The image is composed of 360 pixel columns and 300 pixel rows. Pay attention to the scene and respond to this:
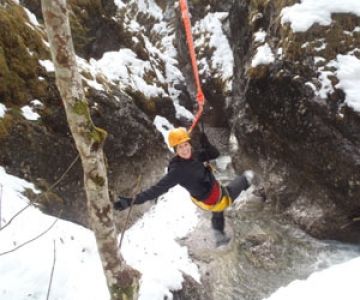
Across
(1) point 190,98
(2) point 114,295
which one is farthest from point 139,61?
(2) point 114,295

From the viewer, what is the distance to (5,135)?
7.03 metres

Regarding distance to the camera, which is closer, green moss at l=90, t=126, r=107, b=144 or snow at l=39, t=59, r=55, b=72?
green moss at l=90, t=126, r=107, b=144

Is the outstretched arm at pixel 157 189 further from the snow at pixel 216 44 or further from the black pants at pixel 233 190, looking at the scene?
the snow at pixel 216 44

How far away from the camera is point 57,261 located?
530 cm

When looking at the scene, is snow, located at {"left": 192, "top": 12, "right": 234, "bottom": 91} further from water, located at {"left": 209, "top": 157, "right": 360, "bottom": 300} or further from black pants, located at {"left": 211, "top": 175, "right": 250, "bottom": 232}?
black pants, located at {"left": 211, "top": 175, "right": 250, "bottom": 232}

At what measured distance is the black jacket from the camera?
589cm

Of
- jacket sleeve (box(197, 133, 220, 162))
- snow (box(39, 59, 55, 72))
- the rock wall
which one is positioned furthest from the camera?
snow (box(39, 59, 55, 72))

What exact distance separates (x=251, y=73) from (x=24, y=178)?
6138 mm

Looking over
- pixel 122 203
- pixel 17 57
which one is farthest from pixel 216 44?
pixel 122 203

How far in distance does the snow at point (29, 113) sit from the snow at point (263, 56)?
5.53 meters

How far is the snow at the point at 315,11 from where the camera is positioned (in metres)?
8.67

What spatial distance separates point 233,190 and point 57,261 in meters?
3.31

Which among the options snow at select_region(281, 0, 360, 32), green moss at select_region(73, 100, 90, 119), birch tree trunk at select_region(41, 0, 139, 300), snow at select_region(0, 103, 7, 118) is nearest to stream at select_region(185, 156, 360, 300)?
birch tree trunk at select_region(41, 0, 139, 300)

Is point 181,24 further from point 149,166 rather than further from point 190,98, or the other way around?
point 149,166
